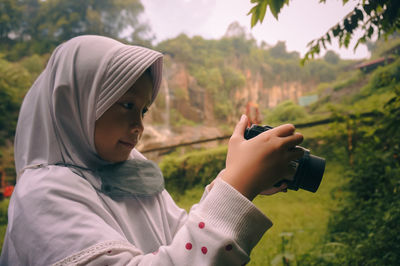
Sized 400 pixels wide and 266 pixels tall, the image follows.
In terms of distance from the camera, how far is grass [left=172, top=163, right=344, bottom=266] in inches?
41.2

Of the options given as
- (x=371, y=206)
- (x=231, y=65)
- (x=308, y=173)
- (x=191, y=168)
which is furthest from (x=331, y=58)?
(x=308, y=173)

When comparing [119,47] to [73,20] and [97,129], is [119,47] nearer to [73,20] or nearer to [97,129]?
[97,129]

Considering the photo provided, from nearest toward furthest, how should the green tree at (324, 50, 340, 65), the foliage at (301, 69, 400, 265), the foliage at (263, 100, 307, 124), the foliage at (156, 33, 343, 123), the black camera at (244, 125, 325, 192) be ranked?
1. the black camera at (244, 125, 325, 192)
2. the foliage at (301, 69, 400, 265)
3. the foliage at (263, 100, 307, 124)
4. the green tree at (324, 50, 340, 65)
5. the foliage at (156, 33, 343, 123)

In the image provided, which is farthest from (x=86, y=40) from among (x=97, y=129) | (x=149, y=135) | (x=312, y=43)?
(x=149, y=135)

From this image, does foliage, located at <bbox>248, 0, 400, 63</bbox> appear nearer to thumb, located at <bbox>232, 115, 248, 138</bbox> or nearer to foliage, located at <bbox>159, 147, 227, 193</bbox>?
thumb, located at <bbox>232, 115, 248, 138</bbox>

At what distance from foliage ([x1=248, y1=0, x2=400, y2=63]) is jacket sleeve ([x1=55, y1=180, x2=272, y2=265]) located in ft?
1.75

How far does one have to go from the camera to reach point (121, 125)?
0.54 meters

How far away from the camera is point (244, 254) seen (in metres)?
0.34

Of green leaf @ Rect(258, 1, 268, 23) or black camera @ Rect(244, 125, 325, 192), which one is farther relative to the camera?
green leaf @ Rect(258, 1, 268, 23)

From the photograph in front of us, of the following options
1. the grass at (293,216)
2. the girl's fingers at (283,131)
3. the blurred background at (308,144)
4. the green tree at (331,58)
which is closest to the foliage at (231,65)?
the green tree at (331,58)

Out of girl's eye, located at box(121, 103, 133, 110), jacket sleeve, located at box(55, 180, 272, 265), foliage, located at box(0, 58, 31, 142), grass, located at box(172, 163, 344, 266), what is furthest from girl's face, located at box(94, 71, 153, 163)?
foliage, located at box(0, 58, 31, 142)

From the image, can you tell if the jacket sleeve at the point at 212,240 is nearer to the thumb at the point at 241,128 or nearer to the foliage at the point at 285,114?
the thumb at the point at 241,128

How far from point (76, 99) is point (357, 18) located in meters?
1.03

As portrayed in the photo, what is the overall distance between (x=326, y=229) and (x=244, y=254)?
1.59 m
